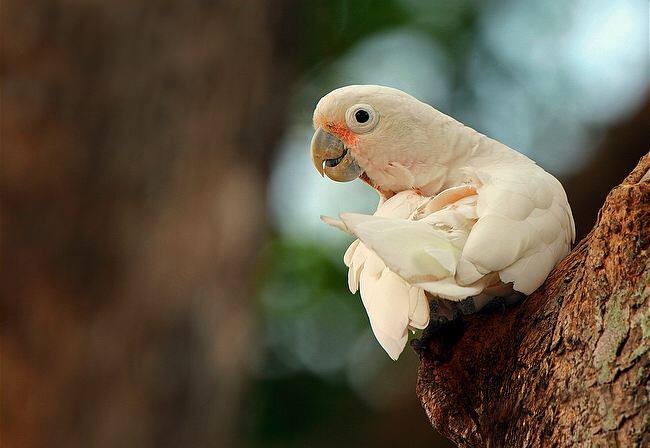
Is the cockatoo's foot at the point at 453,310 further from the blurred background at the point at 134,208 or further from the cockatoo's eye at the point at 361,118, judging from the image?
the cockatoo's eye at the point at 361,118

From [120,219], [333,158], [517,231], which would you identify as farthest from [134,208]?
[517,231]

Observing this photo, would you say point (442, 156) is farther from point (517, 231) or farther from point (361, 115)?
point (517, 231)

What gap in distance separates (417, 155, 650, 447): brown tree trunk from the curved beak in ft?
2.32

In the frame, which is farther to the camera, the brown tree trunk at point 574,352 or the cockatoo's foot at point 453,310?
the cockatoo's foot at point 453,310

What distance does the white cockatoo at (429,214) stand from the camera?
5.33 feet

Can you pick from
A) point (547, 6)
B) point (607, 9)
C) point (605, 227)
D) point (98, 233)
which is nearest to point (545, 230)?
point (605, 227)

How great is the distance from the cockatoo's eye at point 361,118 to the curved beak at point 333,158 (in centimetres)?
9

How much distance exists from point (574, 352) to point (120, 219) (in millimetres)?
1156

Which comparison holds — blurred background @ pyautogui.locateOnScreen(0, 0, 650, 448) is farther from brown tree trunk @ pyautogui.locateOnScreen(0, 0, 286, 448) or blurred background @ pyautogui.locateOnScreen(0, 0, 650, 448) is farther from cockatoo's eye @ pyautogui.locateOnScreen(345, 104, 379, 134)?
cockatoo's eye @ pyautogui.locateOnScreen(345, 104, 379, 134)

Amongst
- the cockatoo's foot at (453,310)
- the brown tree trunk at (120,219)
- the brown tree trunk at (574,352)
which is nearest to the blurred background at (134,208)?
the brown tree trunk at (120,219)

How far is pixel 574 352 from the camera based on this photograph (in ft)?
5.08

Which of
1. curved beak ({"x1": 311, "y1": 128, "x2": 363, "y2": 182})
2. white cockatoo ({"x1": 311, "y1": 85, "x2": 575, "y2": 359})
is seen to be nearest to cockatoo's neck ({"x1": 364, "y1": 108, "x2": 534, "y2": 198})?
white cockatoo ({"x1": 311, "y1": 85, "x2": 575, "y2": 359})

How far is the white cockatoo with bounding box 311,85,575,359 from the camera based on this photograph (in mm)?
1626

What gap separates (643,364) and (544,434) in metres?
0.29
